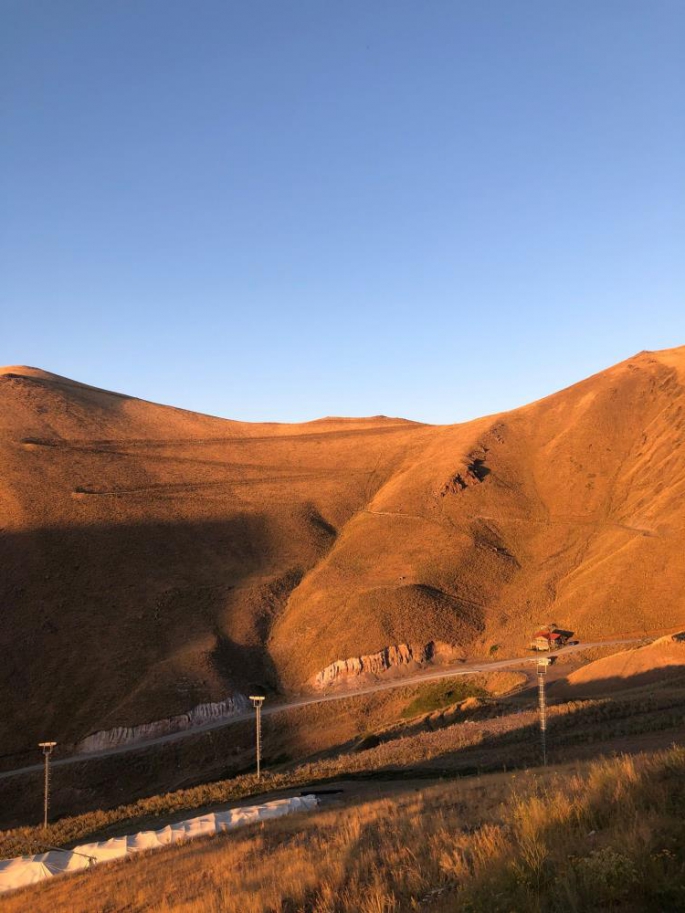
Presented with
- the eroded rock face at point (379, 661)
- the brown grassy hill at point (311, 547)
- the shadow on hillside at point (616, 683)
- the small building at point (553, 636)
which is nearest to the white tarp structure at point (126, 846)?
the shadow on hillside at point (616, 683)

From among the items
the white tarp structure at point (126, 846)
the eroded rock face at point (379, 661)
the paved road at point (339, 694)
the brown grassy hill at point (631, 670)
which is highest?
the white tarp structure at point (126, 846)

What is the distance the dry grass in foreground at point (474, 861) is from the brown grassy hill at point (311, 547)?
4438 cm

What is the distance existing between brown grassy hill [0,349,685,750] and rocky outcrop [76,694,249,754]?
117cm

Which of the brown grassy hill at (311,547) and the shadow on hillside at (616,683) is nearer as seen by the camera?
the shadow on hillside at (616,683)

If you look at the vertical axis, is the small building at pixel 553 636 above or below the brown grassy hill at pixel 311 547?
below

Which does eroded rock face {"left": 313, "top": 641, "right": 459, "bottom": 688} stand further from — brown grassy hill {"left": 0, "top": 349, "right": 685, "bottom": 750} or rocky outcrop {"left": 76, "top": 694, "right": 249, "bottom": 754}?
rocky outcrop {"left": 76, "top": 694, "right": 249, "bottom": 754}

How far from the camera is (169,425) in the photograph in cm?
13325

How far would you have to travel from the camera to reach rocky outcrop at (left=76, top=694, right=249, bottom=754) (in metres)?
50.6

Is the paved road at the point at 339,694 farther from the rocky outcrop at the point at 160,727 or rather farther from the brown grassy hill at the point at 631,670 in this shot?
the brown grassy hill at the point at 631,670

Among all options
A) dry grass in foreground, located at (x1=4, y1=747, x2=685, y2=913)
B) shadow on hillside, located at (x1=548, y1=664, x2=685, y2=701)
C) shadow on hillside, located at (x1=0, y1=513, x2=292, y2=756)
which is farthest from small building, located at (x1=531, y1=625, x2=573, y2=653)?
dry grass in foreground, located at (x1=4, y1=747, x2=685, y2=913)

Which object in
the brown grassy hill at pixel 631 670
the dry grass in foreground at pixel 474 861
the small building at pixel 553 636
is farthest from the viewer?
the small building at pixel 553 636

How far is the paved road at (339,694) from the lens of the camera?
49.0 m

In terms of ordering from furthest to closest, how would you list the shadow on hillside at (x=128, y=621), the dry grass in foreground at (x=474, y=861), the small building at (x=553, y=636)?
the small building at (x=553, y=636), the shadow on hillside at (x=128, y=621), the dry grass in foreground at (x=474, y=861)

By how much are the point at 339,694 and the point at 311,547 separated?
27.3m
